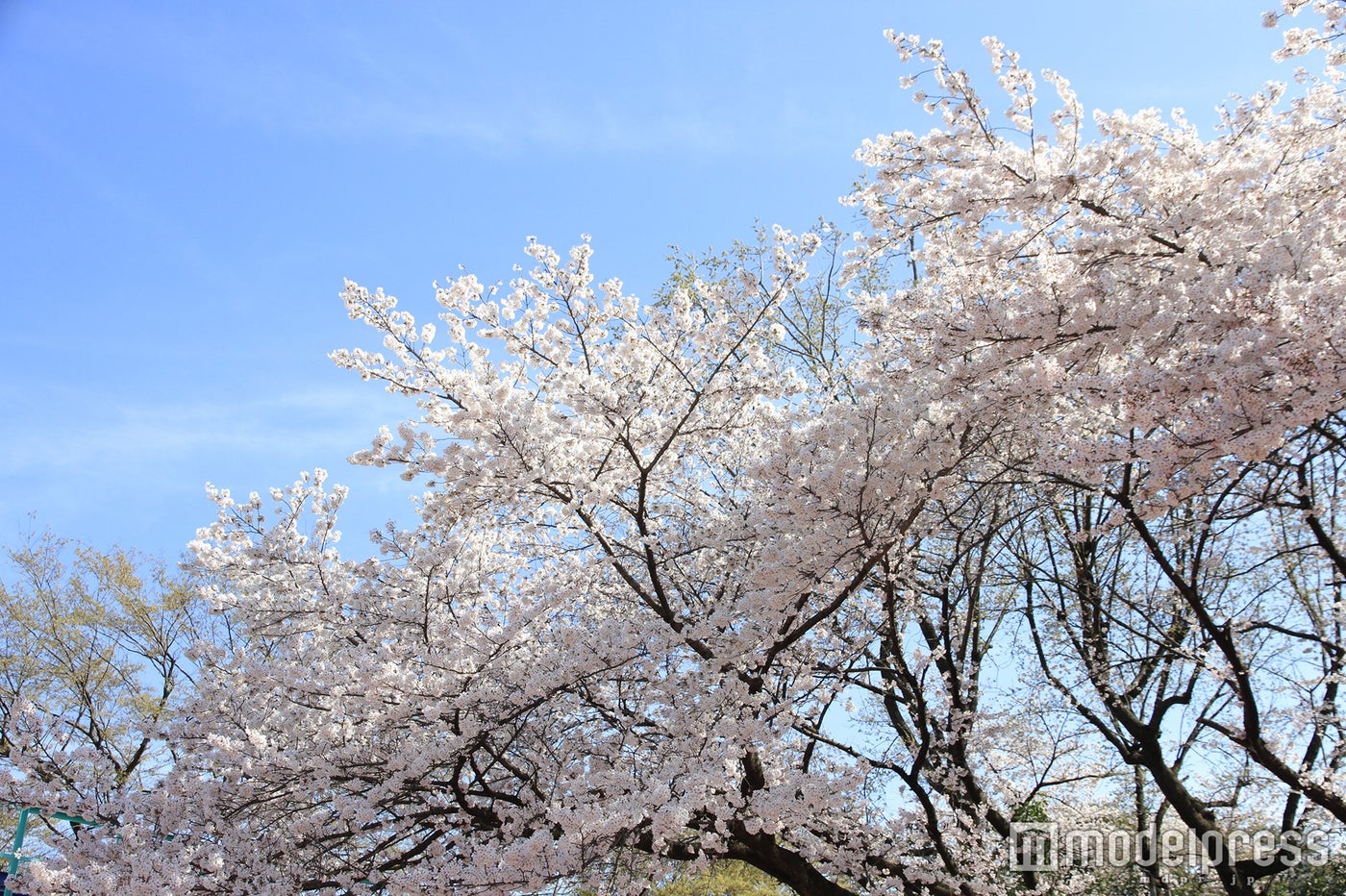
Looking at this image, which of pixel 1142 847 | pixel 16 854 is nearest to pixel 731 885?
pixel 1142 847

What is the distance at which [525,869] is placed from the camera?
5922 mm

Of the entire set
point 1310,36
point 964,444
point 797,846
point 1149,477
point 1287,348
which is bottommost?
point 797,846

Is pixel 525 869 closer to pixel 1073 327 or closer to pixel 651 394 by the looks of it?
pixel 651 394

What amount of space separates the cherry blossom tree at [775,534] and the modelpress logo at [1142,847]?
16 cm

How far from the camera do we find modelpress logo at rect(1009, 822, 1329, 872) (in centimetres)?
838

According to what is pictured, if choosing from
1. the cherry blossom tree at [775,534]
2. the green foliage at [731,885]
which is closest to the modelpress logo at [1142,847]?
the cherry blossom tree at [775,534]

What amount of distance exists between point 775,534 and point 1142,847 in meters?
6.31

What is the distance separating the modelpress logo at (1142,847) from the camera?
27.5 ft

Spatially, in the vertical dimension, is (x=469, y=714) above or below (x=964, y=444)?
below

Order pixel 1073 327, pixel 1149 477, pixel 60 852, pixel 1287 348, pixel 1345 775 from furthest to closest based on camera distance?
pixel 1345 775 → pixel 60 852 → pixel 1073 327 → pixel 1149 477 → pixel 1287 348

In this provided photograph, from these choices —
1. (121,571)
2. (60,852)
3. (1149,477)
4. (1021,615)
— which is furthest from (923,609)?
(121,571)

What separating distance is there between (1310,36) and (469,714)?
670 cm

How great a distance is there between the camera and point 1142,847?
9.51 m

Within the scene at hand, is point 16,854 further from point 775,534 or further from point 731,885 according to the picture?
point 731,885
